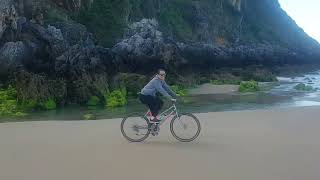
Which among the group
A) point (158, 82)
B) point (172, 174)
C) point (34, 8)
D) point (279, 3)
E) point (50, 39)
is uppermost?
point (279, 3)

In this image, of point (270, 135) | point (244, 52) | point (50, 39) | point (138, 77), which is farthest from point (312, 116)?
point (244, 52)

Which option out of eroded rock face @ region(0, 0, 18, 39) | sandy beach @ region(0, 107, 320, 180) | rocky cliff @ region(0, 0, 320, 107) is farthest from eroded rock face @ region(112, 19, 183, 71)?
sandy beach @ region(0, 107, 320, 180)

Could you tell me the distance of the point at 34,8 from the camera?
108 ft

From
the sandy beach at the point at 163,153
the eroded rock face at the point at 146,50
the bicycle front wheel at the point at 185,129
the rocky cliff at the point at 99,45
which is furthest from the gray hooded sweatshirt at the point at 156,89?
the eroded rock face at the point at 146,50

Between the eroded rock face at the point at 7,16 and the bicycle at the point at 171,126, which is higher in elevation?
the eroded rock face at the point at 7,16

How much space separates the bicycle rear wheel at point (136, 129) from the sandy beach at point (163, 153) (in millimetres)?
192

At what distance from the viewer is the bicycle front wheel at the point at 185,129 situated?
10.5m

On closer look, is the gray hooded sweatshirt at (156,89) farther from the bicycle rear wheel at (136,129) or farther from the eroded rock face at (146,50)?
the eroded rock face at (146,50)

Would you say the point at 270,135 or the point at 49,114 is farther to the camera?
the point at 49,114

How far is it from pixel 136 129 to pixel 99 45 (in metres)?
23.6

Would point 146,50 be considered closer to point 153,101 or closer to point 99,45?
point 99,45

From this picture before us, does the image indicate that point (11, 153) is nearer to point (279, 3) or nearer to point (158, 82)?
point (158, 82)

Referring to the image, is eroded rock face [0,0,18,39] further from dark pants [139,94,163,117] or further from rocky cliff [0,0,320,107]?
dark pants [139,94,163,117]

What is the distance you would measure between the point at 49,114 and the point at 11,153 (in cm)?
1011
